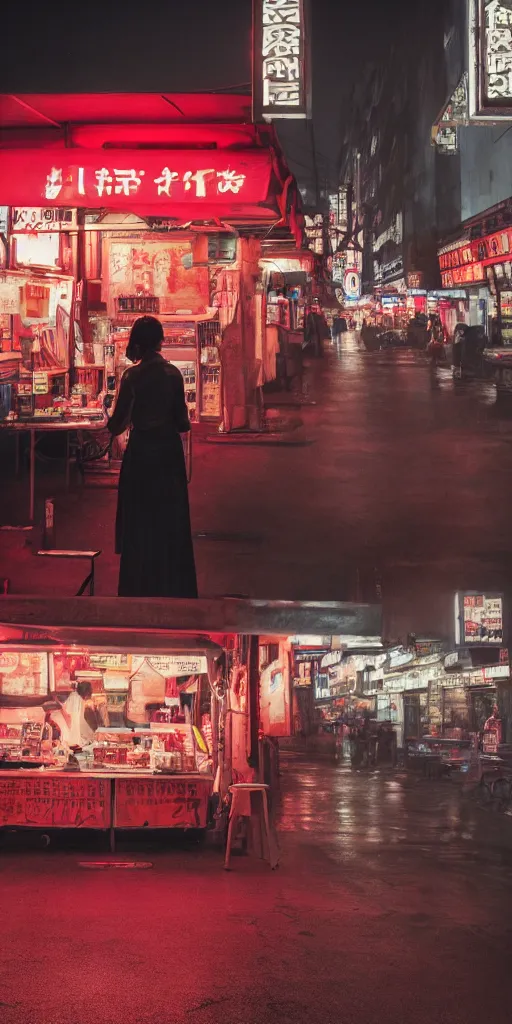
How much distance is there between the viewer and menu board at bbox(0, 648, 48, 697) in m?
4.23

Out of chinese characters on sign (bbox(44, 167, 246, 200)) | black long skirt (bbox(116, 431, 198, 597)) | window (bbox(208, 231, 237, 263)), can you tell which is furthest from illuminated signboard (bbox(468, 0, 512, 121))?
black long skirt (bbox(116, 431, 198, 597))

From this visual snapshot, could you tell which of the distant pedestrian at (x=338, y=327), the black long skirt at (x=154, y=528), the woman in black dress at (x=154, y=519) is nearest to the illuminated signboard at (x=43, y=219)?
the distant pedestrian at (x=338, y=327)

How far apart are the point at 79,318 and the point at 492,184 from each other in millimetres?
3263

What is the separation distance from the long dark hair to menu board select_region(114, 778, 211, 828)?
6.29 feet

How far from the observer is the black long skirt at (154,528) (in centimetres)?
525

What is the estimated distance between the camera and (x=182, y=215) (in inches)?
240

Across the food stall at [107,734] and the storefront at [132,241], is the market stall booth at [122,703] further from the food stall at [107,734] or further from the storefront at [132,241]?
the storefront at [132,241]

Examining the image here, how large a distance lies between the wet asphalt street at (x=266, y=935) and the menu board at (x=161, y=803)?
18cm

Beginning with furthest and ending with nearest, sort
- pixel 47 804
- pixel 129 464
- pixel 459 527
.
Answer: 1. pixel 459 527
2. pixel 129 464
3. pixel 47 804

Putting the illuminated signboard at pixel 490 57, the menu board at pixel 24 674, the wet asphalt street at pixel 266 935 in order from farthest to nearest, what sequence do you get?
the illuminated signboard at pixel 490 57
the menu board at pixel 24 674
the wet asphalt street at pixel 266 935

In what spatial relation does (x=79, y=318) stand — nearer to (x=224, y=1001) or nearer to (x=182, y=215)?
(x=182, y=215)

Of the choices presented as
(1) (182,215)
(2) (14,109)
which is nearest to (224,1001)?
(1) (182,215)

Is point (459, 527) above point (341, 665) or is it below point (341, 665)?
above

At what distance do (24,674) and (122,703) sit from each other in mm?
406
